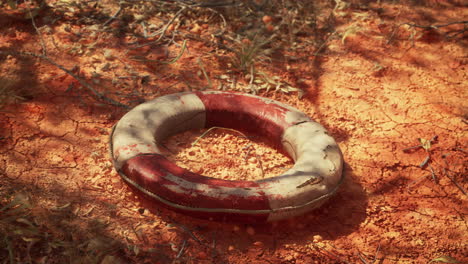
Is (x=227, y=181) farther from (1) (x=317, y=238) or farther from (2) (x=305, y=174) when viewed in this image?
(1) (x=317, y=238)

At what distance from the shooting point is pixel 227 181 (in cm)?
249

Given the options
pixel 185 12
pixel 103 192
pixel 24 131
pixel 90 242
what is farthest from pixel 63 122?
pixel 185 12

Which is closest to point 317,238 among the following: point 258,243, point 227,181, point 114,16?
point 258,243

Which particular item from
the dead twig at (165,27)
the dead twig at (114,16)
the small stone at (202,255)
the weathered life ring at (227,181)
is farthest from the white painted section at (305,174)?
the dead twig at (114,16)

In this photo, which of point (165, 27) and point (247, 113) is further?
point (165, 27)

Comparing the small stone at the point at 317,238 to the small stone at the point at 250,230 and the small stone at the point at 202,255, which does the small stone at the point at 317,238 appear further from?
the small stone at the point at 202,255

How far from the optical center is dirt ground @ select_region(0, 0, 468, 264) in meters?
2.41

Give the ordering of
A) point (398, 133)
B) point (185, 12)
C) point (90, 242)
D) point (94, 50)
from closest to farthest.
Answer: point (90, 242), point (398, 133), point (94, 50), point (185, 12)

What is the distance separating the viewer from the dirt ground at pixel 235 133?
2.41 meters

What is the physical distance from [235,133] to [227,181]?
2.54 ft

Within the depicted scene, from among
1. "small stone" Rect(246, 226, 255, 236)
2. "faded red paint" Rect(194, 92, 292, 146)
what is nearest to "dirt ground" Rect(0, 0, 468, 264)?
"small stone" Rect(246, 226, 255, 236)

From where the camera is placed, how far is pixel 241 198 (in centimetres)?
237

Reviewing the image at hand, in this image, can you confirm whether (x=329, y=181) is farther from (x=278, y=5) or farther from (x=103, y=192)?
(x=278, y=5)

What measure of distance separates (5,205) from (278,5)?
10.5 ft
